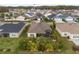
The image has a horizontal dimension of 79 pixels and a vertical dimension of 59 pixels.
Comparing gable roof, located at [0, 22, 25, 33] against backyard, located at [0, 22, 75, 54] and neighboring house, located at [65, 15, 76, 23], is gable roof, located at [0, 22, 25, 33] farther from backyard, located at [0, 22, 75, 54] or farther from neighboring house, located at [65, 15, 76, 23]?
neighboring house, located at [65, 15, 76, 23]

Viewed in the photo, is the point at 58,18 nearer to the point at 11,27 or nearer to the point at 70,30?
the point at 70,30

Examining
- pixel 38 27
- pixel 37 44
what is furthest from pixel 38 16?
pixel 37 44

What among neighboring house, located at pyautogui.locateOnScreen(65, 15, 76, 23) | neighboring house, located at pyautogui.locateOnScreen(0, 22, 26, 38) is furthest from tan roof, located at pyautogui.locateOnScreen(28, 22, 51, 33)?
neighboring house, located at pyautogui.locateOnScreen(65, 15, 76, 23)

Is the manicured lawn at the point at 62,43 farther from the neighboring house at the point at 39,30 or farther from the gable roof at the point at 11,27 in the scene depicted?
the gable roof at the point at 11,27

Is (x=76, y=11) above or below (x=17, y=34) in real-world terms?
above

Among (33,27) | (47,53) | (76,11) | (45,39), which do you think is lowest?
(47,53)
